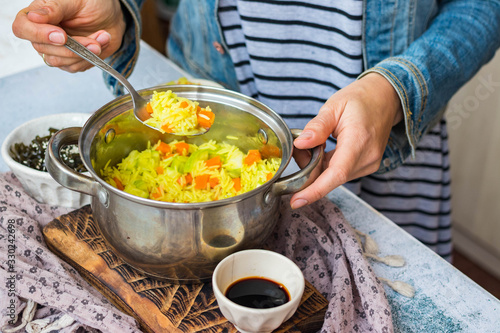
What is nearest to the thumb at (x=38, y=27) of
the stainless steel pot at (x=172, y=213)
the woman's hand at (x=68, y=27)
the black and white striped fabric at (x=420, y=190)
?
the woman's hand at (x=68, y=27)

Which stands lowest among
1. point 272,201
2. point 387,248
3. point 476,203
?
point 476,203

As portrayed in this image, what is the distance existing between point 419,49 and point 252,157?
0.61 m

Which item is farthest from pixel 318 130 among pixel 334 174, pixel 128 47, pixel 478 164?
pixel 478 164

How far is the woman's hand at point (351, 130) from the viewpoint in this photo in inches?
41.6

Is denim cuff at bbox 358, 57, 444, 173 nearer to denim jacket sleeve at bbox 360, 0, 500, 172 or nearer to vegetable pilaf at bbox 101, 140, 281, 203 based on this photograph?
denim jacket sleeve at bbox 360, 0, 500, 172

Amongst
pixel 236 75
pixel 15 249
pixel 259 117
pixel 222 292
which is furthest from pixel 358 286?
pixel 236 75

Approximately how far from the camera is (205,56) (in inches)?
76.5

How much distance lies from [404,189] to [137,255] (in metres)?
1.17

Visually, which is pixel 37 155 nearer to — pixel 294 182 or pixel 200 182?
pixel 200 182

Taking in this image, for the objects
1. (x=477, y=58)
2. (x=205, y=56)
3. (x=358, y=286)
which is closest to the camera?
(x=358, y=286)

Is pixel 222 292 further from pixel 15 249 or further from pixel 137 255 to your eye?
pixel 15 249

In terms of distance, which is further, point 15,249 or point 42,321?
point 15,249

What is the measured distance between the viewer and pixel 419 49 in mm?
1390

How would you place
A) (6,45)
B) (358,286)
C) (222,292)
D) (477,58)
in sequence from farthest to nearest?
(6,45) < (477,58) < (358,286) < (222,292)
